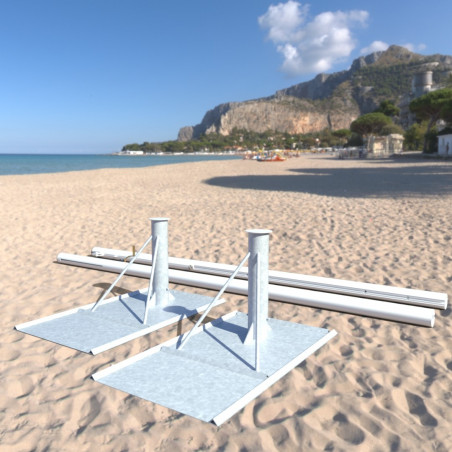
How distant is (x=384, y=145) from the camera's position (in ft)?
158

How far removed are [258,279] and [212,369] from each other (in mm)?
741

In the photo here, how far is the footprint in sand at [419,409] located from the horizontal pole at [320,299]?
120 centimetres

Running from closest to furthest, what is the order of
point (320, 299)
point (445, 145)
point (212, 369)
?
1. point (212, 369)
2. point (320, 299)
3. point (445, 145)

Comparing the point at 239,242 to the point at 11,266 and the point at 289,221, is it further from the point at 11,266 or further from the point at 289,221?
the point at 11,266

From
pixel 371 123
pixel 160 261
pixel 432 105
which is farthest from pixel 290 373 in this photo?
pixel 371 123

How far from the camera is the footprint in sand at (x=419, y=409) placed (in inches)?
98.2

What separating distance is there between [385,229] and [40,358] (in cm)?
632

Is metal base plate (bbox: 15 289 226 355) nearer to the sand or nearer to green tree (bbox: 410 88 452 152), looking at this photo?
the sand

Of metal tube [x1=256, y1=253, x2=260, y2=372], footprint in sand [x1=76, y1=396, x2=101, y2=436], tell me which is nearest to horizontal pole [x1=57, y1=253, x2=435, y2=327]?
metal tube [x1=256, y1=253, x2=260, y2=372]

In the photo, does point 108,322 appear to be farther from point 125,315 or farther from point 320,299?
point 320,299

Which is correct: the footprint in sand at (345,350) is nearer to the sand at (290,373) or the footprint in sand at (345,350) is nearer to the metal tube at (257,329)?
the sand at (290,373)

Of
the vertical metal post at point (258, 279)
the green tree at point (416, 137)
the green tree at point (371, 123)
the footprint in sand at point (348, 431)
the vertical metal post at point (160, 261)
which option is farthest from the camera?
the green tree at point (371, 123)

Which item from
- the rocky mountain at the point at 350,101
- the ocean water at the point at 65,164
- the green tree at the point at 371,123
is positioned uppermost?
the rocky mountain at the point at 350,101

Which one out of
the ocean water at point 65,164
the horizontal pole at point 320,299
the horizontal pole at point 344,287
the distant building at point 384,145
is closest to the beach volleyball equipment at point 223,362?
the horizontal pole at point 320,299
